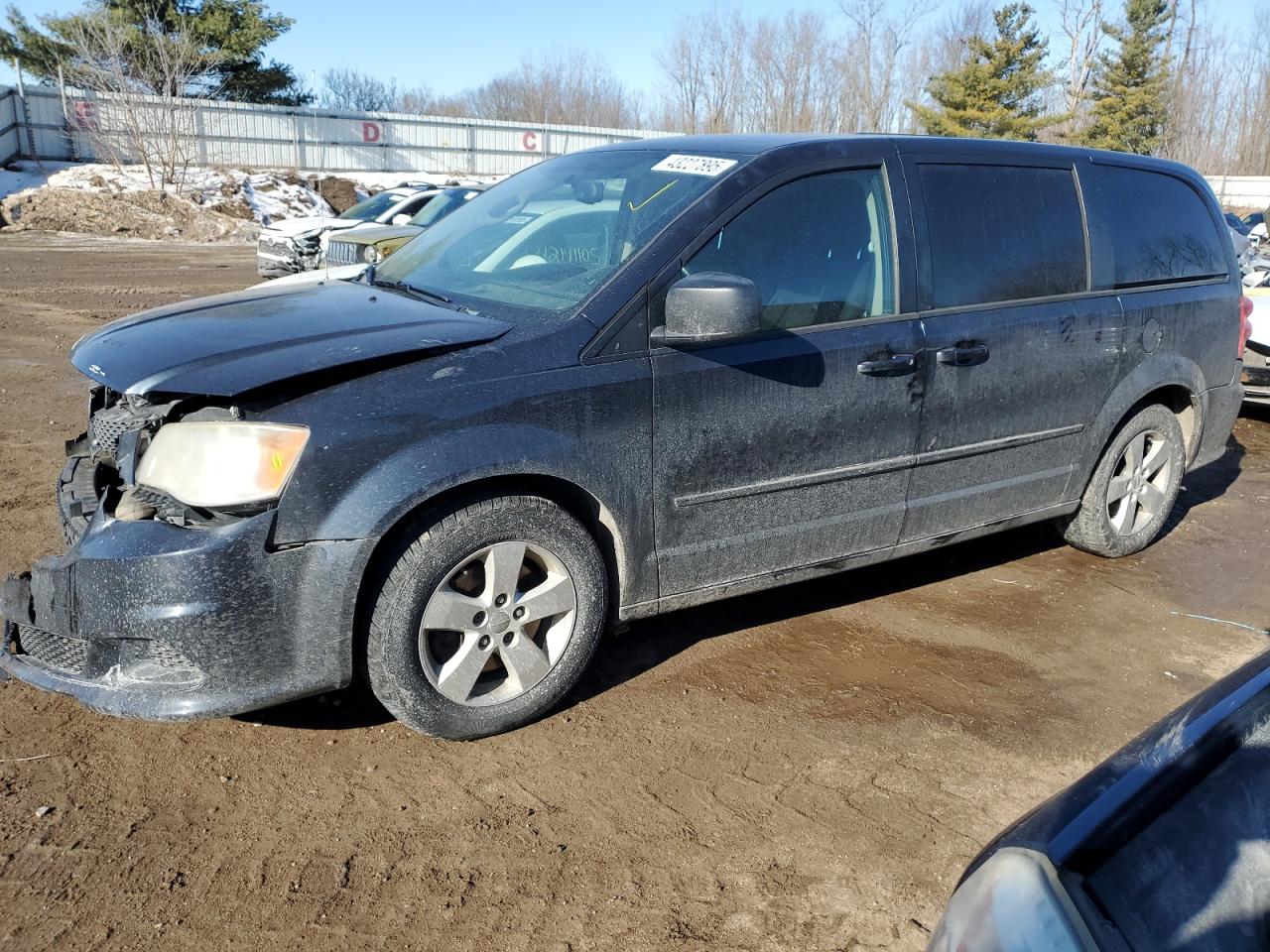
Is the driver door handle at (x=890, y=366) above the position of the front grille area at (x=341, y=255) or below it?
below

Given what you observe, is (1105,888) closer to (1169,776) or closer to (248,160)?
(1169,776)

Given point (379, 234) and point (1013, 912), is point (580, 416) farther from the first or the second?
point (379, 234)

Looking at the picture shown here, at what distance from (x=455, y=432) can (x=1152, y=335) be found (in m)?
3.44

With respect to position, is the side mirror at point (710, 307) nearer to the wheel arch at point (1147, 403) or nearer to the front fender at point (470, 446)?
the front fender at point (470, 446)

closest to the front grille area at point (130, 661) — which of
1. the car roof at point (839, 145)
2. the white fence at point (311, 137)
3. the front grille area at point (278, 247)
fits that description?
the car roof at point (839, 145)

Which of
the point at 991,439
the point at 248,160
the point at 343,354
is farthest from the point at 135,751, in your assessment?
the point at 248,160

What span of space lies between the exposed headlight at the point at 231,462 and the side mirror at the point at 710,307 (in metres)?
1.18

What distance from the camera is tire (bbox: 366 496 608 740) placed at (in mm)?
3131

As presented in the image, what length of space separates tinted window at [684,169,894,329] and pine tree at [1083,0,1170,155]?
49.5 m

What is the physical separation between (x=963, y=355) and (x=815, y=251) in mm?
767

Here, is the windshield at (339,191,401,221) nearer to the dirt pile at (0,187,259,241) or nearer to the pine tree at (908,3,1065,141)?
the dirt pile at (0,187,259,241)

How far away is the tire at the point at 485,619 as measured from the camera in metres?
3.13

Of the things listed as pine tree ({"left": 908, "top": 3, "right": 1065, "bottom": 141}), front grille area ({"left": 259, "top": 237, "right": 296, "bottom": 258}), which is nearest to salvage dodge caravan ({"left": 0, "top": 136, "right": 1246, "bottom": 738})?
front grille area ({"left": 259, "top": 237, "right": 296, "bottom": 258})

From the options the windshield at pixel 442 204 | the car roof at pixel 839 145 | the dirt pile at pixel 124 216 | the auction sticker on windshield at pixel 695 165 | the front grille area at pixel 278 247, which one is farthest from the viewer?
the dirt pile at pixel 124 216
